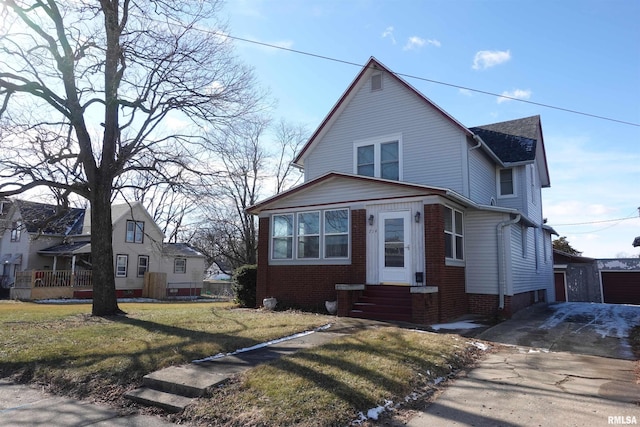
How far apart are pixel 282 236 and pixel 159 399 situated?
9.55m

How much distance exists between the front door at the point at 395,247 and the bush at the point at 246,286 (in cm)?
533

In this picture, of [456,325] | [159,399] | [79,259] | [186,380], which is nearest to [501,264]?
[456,325]

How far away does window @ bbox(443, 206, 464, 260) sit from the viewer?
12.8 m

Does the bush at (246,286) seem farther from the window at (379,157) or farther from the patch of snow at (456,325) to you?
the patch of snow at (456,325)

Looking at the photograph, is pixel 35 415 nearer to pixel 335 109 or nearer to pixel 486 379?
pixel 486 379

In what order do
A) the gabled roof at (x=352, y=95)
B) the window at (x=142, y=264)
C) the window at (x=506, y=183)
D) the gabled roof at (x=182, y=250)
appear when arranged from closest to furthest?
the gabled roof at (x=352, y=95) → the window at (x=506, y=183) → the window at (x=142, y=264) → the gabled roof at (x=182, y=250)

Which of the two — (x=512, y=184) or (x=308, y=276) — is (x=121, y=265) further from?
(x=512, y=184)

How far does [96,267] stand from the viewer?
12.8 m

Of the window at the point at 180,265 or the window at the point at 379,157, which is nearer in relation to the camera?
the window at the point at 379,157

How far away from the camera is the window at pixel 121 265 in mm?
33312

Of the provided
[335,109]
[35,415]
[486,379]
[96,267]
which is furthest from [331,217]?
[35,415]

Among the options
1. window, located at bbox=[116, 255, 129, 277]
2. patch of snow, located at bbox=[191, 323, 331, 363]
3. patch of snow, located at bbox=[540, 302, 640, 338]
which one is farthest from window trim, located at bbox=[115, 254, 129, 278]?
patch of snow, located at bbox=[540, 302, 640, 338]

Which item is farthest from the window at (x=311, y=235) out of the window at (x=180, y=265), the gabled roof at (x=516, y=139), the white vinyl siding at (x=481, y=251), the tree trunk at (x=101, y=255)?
the window at (x=180, y=265)

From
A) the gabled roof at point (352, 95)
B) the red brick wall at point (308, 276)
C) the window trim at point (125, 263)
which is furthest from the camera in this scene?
the window trim at point (125, 263)
